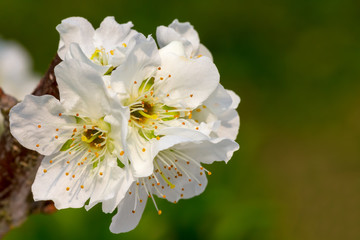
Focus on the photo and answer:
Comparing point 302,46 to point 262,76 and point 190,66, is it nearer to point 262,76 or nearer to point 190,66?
point 262,76

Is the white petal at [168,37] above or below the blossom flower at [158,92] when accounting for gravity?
above

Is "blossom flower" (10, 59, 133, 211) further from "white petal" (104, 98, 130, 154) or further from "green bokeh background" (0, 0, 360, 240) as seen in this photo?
"green bokeh background" (0, 0, 360, 240)

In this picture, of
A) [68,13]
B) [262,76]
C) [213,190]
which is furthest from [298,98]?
[68,13]

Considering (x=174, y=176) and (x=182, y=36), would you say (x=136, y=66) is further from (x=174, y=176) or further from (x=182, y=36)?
(x=174, y=176)

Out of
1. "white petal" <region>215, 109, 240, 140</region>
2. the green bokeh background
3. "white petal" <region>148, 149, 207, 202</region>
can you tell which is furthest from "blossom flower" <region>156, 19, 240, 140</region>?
the green bokeh background

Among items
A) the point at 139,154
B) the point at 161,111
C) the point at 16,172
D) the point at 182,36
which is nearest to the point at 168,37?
the point at 182,36

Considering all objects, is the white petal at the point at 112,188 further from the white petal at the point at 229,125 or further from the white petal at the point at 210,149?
the white petal at the point at 229,125

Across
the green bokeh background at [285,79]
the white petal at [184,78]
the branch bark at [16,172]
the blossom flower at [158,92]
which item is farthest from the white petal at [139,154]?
the green bokeh background at [285,79]
